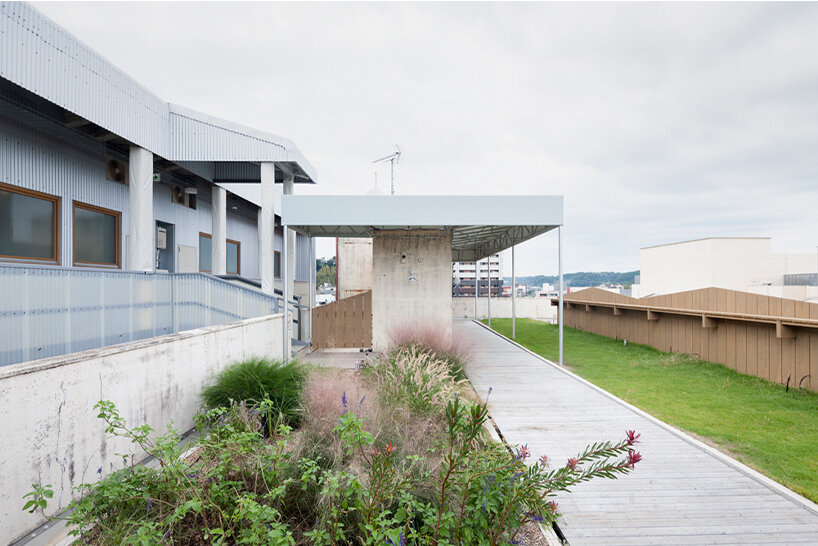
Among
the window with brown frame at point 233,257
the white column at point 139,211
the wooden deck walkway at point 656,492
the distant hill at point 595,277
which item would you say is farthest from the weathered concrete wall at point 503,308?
the distant hill at point 595,277

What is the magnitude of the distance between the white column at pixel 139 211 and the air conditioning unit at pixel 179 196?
3330 mm

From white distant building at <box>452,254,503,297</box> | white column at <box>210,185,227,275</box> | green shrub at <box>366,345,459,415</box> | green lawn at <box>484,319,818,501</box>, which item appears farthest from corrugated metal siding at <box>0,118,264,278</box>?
white distant building at <box>452,254,503,297</box>

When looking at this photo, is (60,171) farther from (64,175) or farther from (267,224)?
(267,224)

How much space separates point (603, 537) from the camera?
292cm

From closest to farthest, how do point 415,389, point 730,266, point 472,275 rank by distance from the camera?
point 415,389, point 730,266, point 472,275

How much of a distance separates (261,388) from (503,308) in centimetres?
2219

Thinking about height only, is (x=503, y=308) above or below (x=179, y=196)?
below

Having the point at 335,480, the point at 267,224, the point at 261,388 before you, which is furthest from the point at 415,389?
the point at 267,224

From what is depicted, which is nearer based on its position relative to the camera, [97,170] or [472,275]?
[97,170]

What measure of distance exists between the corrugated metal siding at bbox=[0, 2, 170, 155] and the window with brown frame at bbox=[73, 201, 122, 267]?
2053 mm

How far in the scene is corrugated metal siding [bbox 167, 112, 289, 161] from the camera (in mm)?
10695

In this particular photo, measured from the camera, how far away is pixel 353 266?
56.3 ft

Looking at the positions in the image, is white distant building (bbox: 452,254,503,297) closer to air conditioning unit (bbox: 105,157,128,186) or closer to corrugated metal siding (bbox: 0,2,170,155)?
air conditioning unit (bbox: 105,157,128,186)

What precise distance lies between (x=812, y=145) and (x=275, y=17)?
51.0 meters
